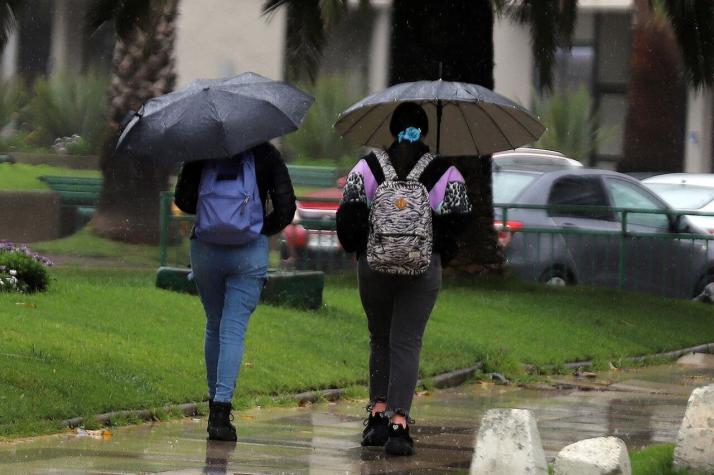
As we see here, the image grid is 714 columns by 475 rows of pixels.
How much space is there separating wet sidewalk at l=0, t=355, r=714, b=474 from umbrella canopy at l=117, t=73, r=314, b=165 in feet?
4.89

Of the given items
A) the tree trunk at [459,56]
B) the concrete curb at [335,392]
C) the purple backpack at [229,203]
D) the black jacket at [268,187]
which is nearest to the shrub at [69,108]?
the tree trunk at [459,56]

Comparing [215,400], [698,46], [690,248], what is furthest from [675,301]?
[215,400]

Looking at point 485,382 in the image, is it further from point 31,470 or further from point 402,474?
point 31,470

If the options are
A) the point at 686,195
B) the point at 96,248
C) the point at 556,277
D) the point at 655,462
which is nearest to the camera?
the point at 655,462

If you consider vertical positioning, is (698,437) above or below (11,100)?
below

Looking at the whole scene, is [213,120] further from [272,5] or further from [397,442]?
[272,5]

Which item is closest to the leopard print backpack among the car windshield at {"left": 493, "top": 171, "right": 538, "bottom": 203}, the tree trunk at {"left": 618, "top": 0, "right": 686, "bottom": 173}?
the car windshield at {"left": 493, "top": 171, "right": 538, "bottom": 203}

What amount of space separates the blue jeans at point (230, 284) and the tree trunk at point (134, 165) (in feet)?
44.6

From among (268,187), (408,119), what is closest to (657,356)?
(408,119)

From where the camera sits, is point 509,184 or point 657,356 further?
point 509,184

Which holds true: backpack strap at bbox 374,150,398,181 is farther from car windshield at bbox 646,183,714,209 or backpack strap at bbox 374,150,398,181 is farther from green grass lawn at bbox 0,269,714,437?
car windshield at bbox 646,183,714,209

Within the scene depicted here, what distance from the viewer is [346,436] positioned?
352 inches

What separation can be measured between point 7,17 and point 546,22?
6716 mm

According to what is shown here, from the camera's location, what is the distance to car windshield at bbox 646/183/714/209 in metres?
21.0
